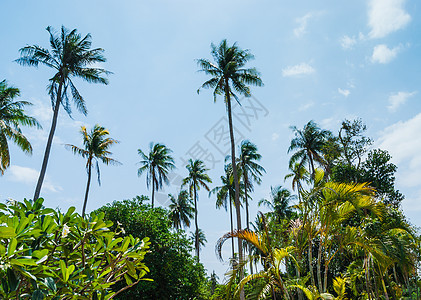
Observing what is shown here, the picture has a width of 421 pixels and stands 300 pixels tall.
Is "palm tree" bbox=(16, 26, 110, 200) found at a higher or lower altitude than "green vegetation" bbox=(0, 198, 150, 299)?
higher

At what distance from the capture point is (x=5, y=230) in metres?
2.46

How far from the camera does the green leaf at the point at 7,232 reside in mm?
2454

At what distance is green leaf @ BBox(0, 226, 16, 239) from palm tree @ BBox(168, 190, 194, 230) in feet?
111

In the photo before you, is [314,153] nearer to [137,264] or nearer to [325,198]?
[325,198]

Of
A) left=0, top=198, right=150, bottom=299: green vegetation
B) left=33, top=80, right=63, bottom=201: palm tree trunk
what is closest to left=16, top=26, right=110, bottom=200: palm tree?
left=33, top=80, right=63, bottom=201: palm tree trunk

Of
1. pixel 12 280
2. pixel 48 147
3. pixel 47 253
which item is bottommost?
pixel 12 280

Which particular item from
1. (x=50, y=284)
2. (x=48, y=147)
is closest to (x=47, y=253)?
(x=50, y=284)

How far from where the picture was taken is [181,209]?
36281 millimetres

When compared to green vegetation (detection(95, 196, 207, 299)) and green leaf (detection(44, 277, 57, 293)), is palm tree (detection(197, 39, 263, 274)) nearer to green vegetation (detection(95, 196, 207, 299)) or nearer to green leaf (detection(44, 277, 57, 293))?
green vegetation (detection(95, 196, 207, 299))

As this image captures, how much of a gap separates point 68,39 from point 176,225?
25.0 m

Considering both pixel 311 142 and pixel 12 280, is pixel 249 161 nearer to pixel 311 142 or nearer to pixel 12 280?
pixel 311 142

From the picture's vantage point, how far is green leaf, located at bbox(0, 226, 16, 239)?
8.05 feet

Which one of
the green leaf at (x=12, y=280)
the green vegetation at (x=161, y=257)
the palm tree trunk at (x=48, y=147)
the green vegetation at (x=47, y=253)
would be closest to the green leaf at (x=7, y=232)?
the green vegetation at (x=47, y=253)

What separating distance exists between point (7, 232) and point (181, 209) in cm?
3447
